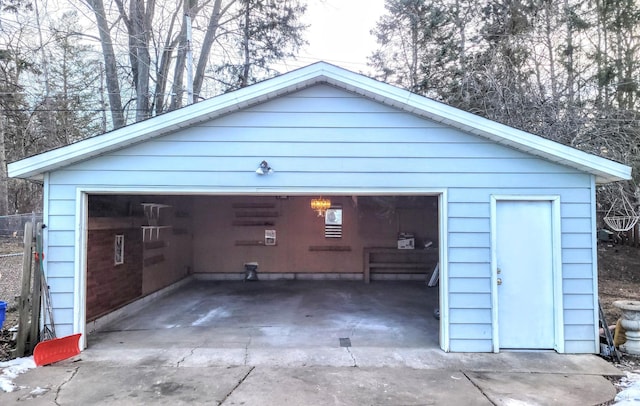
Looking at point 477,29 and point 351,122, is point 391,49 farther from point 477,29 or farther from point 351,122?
point 351,122

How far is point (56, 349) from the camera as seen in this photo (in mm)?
4152

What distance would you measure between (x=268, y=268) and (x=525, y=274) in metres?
6.66

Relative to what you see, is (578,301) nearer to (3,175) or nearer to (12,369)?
(12,369)

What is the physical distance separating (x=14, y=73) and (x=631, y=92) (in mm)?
15371

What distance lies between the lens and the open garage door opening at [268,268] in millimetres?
5395

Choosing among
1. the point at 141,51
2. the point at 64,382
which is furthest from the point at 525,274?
the point at 141,51

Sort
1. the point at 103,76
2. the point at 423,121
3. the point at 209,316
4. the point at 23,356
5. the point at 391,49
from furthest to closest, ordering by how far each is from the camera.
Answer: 1. the point at 391,49
2. the point at 103,76
3. the point at 209,316
4. the point at 423,121
5. the point at 23,356

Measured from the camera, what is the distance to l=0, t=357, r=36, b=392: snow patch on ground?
348cm

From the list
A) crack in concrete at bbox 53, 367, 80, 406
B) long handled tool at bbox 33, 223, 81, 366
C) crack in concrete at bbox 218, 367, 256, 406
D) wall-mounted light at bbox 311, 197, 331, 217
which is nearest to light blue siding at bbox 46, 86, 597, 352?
long handled tool at bbox 33, 223, 81, 366

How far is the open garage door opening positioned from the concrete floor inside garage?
0.03m

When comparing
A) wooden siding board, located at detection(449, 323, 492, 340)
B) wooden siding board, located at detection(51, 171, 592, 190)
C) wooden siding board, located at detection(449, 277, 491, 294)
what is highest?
wooden siding board, located at detection(51, 171, 592, 190)

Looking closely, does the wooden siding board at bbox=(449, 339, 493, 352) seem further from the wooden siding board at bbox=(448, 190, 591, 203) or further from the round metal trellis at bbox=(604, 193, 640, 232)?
the round metal trellis at bbox=(604, 193, 640, 232)

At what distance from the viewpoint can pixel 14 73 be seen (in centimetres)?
1062

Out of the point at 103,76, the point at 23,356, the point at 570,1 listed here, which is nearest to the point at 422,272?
the point at 570,1
